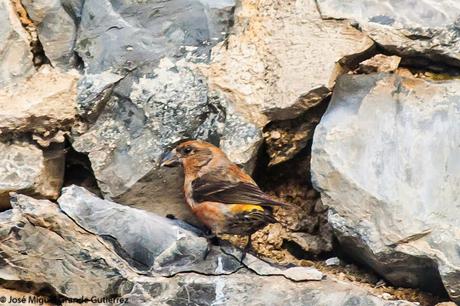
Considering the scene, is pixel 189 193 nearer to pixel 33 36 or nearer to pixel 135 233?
pixel 135 233

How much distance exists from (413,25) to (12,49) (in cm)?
245

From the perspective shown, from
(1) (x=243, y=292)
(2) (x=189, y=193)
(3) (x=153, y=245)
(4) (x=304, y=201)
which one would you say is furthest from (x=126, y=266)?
(4) (x=304, y=201)

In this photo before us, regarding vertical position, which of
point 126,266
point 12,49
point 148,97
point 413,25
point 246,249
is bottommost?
point 246,249

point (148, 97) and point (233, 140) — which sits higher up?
point (148, 97)

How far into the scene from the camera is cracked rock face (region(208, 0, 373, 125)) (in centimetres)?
746

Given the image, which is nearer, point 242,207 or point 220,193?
point 242,207

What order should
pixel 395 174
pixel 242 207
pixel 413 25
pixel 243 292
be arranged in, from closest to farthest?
1. pixel 243 292
2. pixel 395 174
3. pixel 413 25
4. pixel 242 207

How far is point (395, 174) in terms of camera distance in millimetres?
7117

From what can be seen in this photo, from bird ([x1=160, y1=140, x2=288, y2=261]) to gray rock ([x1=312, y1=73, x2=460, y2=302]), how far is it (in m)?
0.43

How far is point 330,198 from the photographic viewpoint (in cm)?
719

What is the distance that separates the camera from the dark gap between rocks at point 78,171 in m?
7.72

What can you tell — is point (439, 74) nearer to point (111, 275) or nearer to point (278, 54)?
point (278, 54)

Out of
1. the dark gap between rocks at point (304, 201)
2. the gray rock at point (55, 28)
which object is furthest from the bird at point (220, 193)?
the gray rock at point (55, 28)

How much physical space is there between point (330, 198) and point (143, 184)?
1168 mm
